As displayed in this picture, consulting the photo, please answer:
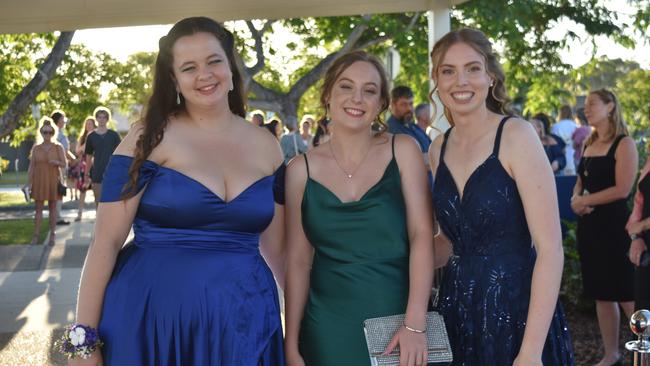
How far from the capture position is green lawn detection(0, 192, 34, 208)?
21047 mm

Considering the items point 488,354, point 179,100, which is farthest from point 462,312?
point 179,100

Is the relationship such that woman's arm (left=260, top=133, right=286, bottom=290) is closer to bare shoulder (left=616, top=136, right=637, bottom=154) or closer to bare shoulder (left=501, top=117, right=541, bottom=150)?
bare shoulder (left=501, top=117, right=541, bottom=150)

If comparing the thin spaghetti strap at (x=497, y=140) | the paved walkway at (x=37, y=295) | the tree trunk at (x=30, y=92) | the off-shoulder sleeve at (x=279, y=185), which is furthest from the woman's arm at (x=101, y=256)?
the tree trunk at (x=30, y=92)

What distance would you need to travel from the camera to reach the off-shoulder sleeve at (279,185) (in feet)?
11.6

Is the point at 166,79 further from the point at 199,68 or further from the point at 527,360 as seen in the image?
the point at 527,360

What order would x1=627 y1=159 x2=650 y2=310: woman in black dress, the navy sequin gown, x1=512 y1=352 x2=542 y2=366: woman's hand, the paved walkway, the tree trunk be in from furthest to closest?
the tree trunk
the paved walkway
x1=627 y1=159 x2=650 y2=310: woman in black dress
the navy sequin gown
x1=512 y1=352 x2=542 y2=366: woman's hand

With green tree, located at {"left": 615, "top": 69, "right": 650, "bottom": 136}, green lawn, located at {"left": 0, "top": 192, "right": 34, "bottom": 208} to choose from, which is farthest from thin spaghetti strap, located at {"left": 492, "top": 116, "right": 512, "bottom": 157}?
green lawn, located at {"left": 0, "top": 192, "right": 34, "bottom": 208}

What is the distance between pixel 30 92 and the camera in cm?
1141

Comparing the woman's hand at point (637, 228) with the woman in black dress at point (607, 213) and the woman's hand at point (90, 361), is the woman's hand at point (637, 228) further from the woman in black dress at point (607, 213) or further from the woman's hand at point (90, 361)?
the woman's hand at point (90, 361)

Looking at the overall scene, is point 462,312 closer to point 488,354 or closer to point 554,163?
point 488,354

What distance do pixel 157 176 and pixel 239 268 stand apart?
481mm

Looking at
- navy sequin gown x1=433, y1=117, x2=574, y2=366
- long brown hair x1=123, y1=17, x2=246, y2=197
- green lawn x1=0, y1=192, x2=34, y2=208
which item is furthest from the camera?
green lawn x1=0, y1=192, x2=34, y2=208

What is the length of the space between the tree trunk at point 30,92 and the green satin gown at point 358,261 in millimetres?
8771

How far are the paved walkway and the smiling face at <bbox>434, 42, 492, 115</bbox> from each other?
4595 mm
